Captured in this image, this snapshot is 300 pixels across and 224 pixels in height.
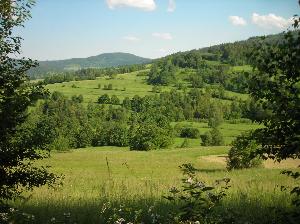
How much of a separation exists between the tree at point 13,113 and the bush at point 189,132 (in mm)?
108289

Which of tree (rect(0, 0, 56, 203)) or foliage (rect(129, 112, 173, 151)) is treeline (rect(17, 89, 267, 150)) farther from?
tree (rect(0, 0, 56, 203))

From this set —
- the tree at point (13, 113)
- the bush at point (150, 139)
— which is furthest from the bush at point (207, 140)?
the tree at point (13, 113)

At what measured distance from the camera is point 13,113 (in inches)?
315

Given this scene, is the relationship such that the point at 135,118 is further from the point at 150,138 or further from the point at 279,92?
the point at 279,92

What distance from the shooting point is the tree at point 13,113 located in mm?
7879

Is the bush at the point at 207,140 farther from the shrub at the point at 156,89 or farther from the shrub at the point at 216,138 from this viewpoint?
the shrub at the point at 156,89

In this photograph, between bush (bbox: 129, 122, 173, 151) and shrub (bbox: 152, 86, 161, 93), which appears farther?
shrub (bbox: 152, 86, 161, 93)

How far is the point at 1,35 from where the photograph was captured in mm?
8070

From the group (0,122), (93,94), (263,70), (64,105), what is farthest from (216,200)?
(93,94)

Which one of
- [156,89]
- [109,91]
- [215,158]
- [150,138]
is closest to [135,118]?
[150,138]

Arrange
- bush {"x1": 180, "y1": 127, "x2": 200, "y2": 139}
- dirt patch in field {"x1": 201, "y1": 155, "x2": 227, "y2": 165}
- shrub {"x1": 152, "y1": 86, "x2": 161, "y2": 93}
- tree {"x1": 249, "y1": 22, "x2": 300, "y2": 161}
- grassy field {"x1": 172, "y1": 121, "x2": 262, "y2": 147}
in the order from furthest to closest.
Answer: shrub {"x1": 152, "y1": 86, "x2": 161, "y2": 93}
bush {"x1": 180, "y1": 127, "x2": 200, "y2": 139}
grassy field {"x1": 172, "y1": 121, "x2": 262, "y2": 147}
dirt patch in field {"x1": 201, "y1": 155, "x2": 227, "y2": 165}
tree {"x1": 249, "y1": 22, "x2": 300, "y2": 161}

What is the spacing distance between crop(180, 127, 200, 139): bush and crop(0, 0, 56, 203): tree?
108 meters

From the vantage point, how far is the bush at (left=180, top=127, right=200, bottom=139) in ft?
379

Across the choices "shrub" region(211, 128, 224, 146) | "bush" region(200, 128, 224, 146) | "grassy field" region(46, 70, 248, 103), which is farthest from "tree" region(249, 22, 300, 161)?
"grassy field" region(46, 70, 248, 103)
